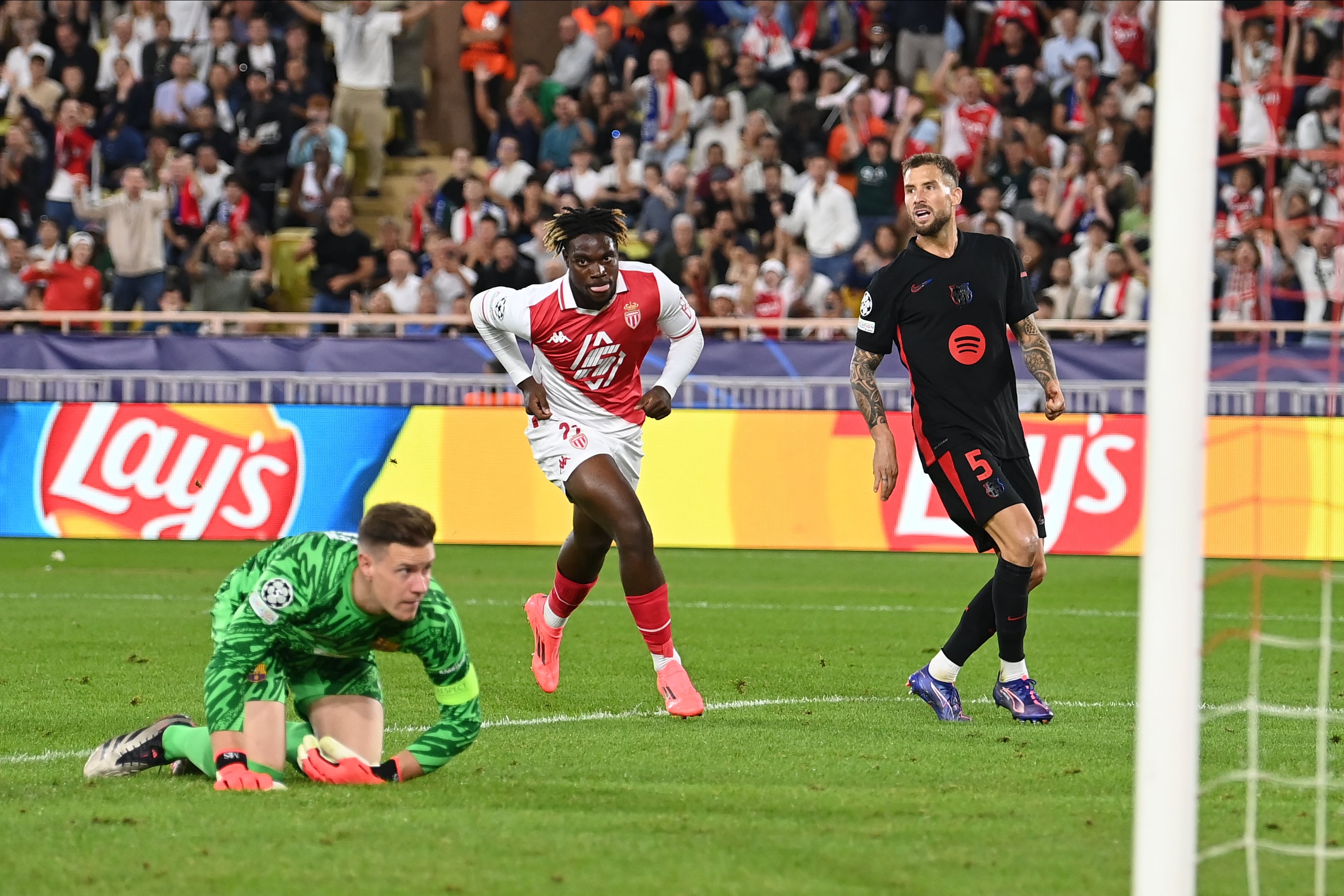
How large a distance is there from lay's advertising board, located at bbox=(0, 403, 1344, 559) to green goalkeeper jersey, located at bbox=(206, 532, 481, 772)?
28.8ft

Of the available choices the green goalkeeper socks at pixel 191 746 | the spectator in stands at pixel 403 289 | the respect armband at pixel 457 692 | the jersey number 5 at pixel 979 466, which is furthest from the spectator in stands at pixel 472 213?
the respect armband at pixel 457 692

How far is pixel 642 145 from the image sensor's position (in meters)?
21.0

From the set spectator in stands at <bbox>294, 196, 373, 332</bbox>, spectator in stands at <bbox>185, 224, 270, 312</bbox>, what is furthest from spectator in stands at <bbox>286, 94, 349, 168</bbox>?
spectator in stands at <bbox>185, 224, 270, 312</bbox>

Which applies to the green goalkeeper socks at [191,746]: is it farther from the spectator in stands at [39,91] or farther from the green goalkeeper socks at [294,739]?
the spectator in stands at [39,91]

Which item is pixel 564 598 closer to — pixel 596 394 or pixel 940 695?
pixel 596 394

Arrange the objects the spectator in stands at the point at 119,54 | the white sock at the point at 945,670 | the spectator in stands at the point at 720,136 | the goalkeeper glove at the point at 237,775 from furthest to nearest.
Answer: the spectator in stands at the point at 119,54 < the spectator in stands at the point at 720,136 < the white sock at the point at 945,670 < the goalkeeper glove at the point at 237,775

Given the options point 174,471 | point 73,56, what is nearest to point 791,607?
point 174,471

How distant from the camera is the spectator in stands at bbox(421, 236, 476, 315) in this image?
61.6 ft

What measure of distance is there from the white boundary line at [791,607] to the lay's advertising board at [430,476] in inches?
77.5

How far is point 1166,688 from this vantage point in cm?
403

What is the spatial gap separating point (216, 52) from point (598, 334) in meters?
15.8

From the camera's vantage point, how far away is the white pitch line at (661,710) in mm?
6789

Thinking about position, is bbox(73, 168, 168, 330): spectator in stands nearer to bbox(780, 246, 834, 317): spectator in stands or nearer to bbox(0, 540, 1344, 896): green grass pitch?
bbox(780, 246, 834, 317): spectator in stands

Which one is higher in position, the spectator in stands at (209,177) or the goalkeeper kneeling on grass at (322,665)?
the spectator in stands at (209,177)
